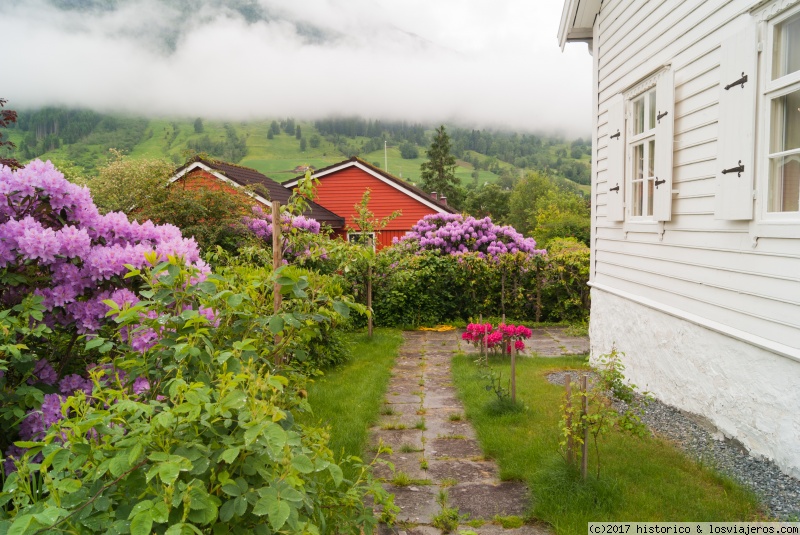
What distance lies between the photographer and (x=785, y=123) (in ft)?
12.9

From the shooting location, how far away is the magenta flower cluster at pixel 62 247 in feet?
8.20

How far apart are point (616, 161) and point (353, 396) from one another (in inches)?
177

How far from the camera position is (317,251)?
21.6ft

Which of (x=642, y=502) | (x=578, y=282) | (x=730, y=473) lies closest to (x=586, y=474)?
(x=642, y=502)

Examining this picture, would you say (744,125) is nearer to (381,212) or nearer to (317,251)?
(317,251)

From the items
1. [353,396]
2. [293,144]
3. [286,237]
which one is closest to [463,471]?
[353,396]

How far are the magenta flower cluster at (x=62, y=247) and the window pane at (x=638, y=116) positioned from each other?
5.85 metres

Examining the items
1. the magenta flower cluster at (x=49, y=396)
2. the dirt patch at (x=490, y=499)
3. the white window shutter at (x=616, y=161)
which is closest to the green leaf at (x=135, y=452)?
the magenta flower cluster at (x=49, y=396)

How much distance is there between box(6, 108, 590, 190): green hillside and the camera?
99.1 metres

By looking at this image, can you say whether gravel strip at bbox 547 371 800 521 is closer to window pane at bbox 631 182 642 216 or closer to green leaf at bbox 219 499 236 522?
window pane at bbox 631 182 642 216

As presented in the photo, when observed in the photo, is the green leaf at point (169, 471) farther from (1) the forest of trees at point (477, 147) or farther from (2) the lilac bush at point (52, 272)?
(1) the forest of trees at point (477, 147)

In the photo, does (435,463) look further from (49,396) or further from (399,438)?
(49,396)

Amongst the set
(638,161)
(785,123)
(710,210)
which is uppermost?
(638,161)

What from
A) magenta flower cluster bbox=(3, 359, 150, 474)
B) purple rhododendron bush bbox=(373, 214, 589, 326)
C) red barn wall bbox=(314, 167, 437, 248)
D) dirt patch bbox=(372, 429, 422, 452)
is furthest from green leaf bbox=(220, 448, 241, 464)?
red barn wall bbox=(314, 167, 437, 248)
